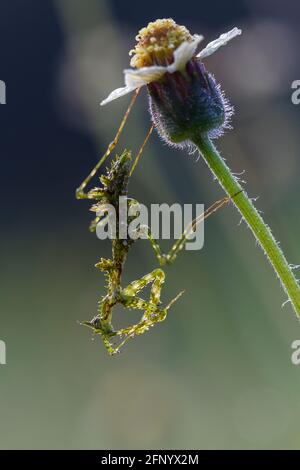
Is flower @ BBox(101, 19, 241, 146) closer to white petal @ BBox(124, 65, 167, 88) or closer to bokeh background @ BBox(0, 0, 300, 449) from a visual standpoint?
white petal @ BBox(124, 65, 167, 88)

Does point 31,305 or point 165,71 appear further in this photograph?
point 31,305

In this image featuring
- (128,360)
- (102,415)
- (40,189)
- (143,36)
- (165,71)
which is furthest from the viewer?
(40,189)

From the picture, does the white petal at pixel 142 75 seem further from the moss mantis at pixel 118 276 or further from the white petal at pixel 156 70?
the moss mantis at pixel 118 276

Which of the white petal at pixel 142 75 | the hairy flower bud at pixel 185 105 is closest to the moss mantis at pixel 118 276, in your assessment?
the hairy flower bud at pixel 185 105

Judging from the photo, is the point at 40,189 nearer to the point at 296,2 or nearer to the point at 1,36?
the point at 1,36

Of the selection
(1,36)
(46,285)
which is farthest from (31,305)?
(1,36)
